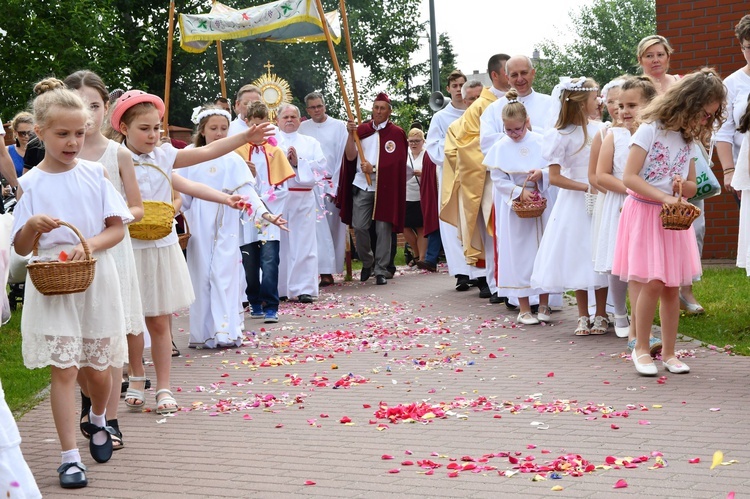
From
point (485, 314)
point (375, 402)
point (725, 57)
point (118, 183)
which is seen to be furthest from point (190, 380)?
point (725, 57)

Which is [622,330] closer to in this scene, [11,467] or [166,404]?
[166,404]

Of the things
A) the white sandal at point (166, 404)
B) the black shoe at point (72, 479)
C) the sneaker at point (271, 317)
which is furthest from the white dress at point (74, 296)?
the sneaker at point (271, 317)

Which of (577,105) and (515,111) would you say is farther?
(515,111)

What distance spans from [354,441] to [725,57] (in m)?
10.2

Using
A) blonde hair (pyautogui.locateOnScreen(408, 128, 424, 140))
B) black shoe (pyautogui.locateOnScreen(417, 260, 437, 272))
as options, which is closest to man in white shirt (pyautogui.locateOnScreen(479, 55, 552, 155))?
black shoe (pyautogui.locateOnScreen(417, 260, 437, 272))

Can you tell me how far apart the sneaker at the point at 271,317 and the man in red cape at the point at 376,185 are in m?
4.25

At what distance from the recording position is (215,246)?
1062cm

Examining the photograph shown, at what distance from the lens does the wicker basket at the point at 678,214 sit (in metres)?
7.32

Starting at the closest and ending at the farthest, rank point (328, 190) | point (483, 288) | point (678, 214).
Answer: point (678, 214) → point (483, 288) → point (328, 190)

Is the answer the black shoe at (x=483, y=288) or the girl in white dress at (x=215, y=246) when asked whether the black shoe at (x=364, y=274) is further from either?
the girl in white dress at (x=215, y=246)

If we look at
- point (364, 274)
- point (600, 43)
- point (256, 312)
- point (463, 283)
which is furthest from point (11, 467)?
point (600, 43)

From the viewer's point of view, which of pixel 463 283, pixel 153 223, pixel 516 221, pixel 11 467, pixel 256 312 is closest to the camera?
pixel 11 467

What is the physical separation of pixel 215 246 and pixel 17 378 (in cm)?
229

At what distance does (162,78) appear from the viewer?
34.7 metres
